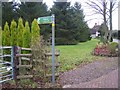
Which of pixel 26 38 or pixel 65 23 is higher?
pixel 65 23

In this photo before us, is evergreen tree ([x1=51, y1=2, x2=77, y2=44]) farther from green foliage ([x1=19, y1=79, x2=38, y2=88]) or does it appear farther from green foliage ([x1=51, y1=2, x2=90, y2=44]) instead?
green foliage ([x1=19, y1=79, x2=38, y2=88])

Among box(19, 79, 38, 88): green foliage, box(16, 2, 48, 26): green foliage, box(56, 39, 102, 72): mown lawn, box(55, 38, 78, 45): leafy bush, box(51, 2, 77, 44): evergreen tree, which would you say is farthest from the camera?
box(55, 38, 78, 45): leafy bush

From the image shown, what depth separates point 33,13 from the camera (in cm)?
2773

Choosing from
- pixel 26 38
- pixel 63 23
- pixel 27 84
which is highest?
pixel 63 23

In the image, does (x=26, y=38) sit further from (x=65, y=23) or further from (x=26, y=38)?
(x=65, y=23)

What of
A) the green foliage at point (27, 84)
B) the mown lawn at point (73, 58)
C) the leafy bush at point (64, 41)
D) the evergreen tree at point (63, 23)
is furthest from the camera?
the leafy bush at point (64, 41)

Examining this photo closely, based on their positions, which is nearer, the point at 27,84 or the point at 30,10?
the point at 27,84

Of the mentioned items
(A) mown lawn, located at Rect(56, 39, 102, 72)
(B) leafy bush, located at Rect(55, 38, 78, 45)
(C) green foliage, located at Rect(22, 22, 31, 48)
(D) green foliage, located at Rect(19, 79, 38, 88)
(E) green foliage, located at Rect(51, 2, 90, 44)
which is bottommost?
(D) green foliage, located at Rect(19, 79, 38, 88)

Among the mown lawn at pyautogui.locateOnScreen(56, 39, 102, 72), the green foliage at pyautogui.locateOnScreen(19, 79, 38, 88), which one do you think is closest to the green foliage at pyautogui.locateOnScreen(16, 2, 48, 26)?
the mown lawn at pyautogui.locateOnScreen(56, 39, 102, 72)

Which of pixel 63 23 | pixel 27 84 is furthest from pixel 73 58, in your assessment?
pixel 63 23

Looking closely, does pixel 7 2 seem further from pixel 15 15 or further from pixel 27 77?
pixel 27 77

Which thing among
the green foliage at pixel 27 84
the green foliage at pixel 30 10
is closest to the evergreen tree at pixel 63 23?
the green foliage at pixel 30 10

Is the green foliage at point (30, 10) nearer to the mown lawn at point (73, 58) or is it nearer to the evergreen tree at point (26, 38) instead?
the mown lawn at point (73, 58)

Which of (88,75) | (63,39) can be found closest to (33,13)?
(63,39)
